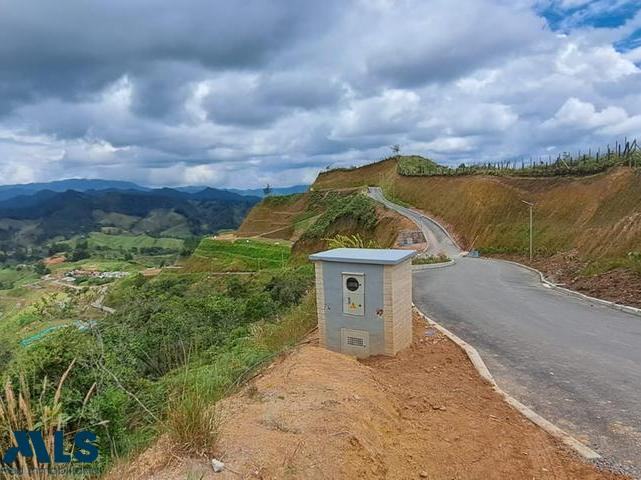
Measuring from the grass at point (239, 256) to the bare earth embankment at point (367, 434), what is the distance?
44837 mm

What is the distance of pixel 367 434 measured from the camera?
15.2 ft

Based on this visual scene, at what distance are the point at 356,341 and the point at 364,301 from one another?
0.72 m

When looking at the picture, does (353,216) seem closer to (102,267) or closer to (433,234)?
(433,234)

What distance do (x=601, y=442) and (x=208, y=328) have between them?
13.5 meters

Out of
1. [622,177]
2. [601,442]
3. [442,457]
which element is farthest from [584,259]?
[442,457]

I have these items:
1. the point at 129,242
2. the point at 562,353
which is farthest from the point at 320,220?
the point at 129,242

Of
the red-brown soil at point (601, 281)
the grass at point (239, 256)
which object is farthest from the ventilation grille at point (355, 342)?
the grass at point (239, 256)

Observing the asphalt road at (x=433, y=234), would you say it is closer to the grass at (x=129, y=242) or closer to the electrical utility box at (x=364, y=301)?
the electrical utility box at (x=364, y=301)

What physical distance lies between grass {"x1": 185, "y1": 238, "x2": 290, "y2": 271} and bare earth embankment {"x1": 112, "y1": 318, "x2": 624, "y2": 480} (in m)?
44.8

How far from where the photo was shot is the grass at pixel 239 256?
2117 inches

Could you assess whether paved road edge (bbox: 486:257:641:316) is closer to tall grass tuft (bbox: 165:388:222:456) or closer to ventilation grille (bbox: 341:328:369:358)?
ventilation grille (bbox: 341:328:369:358)

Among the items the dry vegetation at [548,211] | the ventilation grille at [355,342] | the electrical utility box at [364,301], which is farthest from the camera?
the dry vegetation at [548,211]

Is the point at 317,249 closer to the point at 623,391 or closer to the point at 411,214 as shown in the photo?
the point at 411,214

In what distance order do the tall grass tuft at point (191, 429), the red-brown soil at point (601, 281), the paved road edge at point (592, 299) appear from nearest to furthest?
the tall grass tuft at point (191, 429) → the paved road edge at point (592, 299) → the red-brown soil at point (601, 281)
